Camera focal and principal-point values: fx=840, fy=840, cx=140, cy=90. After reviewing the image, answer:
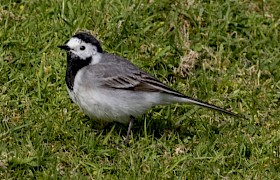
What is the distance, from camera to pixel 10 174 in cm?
746

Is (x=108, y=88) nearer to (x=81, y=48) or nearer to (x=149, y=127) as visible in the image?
(x=81, y=48)

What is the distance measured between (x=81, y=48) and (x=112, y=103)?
65cm

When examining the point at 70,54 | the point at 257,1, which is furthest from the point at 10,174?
the point at 257,1

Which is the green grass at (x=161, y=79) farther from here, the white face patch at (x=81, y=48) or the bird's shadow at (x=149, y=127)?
the white face patch at (x=81, y=48)

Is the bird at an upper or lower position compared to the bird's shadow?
upper

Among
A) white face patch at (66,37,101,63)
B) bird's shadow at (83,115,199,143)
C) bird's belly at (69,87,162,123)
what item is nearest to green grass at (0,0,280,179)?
bird's shadow at (83,115,199,143)

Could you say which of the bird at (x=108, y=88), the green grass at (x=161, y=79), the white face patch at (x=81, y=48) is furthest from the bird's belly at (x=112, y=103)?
the white face patch at (x=81, y=48)

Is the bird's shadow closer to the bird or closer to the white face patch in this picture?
the bird

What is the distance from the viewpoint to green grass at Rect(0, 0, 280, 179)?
7.82m

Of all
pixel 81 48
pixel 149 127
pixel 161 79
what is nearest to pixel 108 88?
pixel 81 48

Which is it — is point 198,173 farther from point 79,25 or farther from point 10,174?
point 79,25

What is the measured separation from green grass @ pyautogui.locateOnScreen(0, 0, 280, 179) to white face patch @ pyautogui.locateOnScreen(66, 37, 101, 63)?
650 mm

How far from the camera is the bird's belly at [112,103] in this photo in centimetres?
802

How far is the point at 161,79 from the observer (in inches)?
373
